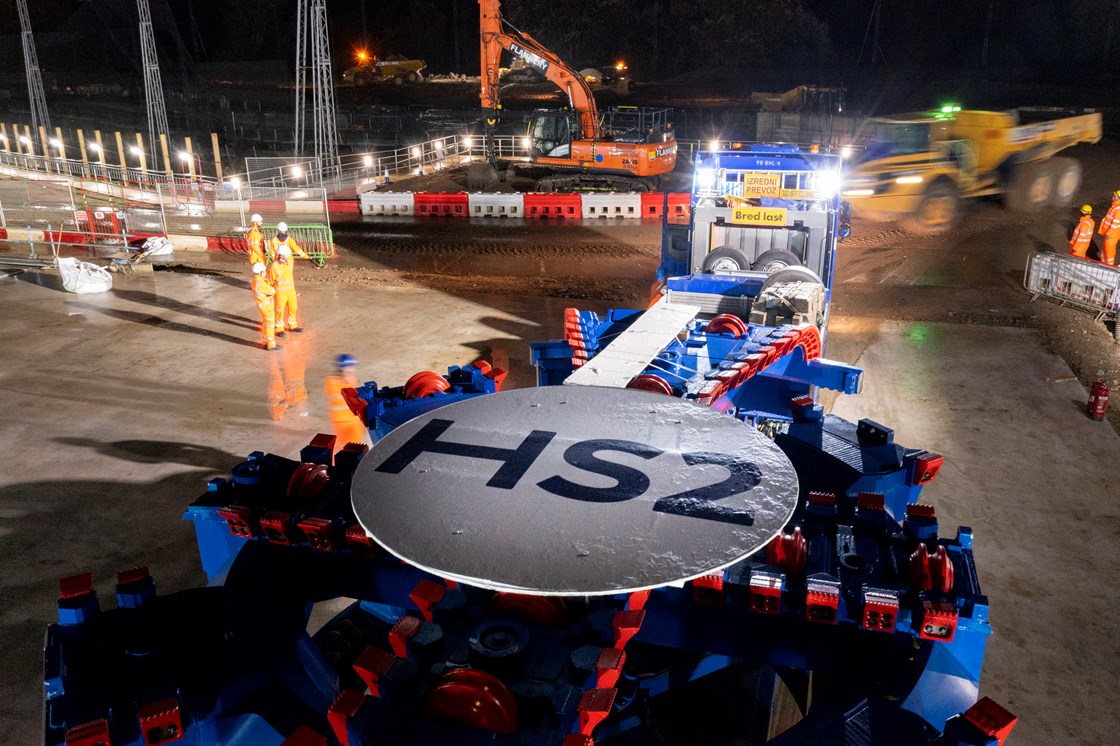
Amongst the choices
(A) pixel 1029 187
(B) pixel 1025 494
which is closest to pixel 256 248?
(B) pixel 1025 494

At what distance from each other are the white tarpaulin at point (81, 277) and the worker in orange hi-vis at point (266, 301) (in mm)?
5053

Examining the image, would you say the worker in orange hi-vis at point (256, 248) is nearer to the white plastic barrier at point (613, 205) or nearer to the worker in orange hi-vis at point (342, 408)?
the worker in orange hi-vis at point (342, 408)

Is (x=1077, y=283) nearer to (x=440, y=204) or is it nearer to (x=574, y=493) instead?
(x=574, y=493)

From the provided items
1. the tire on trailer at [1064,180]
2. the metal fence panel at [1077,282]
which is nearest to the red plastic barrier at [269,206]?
the metal fence panel at [1077,282]

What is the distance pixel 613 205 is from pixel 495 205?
9.78ft

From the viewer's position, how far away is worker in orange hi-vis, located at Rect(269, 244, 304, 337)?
457 inches

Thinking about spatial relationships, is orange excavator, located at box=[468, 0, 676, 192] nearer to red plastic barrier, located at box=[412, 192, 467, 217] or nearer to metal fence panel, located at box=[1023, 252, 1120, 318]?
red plastic barrier, located at box=[412, 192, 467, 217]

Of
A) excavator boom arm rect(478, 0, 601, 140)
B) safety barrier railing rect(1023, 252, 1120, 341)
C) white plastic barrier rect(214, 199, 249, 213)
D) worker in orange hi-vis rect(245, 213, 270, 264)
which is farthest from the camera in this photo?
excavator boom arm rect(478, 0, 601, 140)

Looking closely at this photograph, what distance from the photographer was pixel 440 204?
21.3m

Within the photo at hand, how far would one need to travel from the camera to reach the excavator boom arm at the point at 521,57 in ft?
74.8

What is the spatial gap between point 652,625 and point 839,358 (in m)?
8.54

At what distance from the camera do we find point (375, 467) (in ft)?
12.3

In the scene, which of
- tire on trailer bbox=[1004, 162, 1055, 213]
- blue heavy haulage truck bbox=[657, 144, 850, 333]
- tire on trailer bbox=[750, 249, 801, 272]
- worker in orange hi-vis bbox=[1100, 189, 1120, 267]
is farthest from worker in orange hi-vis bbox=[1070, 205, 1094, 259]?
tire on trailer bbox=[750, 249, 801, 272]

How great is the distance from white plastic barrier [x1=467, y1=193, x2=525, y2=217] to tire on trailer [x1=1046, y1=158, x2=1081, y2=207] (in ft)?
43.5
